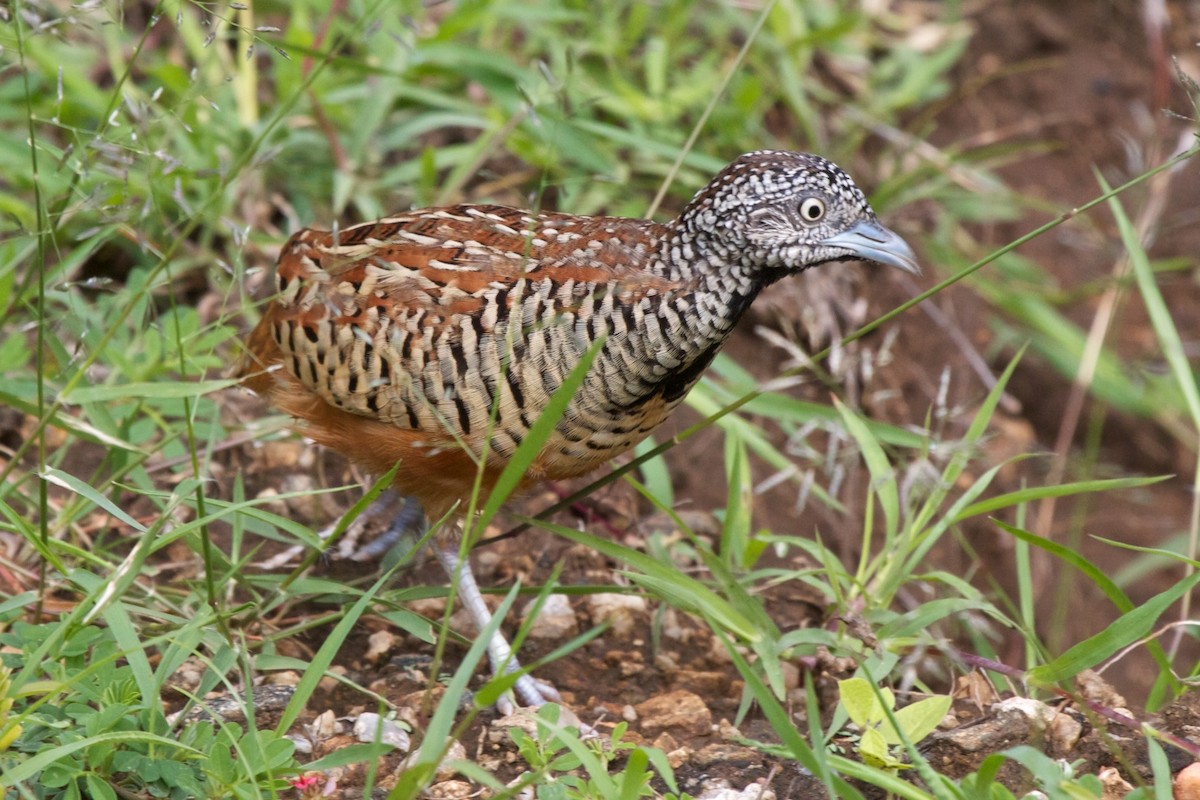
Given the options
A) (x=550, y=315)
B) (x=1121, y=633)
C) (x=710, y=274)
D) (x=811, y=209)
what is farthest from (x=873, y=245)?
(x=1121, y=633)

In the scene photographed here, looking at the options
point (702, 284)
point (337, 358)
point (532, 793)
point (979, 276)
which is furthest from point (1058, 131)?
point (532, 793)

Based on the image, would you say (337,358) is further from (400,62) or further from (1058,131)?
(1058,131)

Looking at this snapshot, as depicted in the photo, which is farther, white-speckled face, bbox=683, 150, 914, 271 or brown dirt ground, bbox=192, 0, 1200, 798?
brown dirt ground, bbox=192, 0, 1200, 798

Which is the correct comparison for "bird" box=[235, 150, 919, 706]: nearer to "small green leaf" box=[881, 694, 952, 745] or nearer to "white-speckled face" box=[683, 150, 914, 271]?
"white-speckled face" box=[683, 150, 914, 271]

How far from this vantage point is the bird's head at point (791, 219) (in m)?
3.01

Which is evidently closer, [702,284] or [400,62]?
[702,284]

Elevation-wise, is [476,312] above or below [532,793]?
above

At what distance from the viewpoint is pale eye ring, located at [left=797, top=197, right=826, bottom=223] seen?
300 centimetres

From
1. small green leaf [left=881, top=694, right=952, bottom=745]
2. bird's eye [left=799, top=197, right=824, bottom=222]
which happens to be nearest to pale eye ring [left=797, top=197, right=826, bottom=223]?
bird's eye [left=799, top=197, right=824, bottom=222]

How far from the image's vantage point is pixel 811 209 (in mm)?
3012

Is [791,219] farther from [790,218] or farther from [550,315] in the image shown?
[550,315]

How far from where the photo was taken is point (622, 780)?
2.57 metres

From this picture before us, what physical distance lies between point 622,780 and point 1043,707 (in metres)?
0.98

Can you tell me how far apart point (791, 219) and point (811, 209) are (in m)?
0.05
